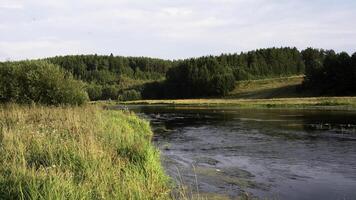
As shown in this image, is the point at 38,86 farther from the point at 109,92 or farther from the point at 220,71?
the point at 109,92

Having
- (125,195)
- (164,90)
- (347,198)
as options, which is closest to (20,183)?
(125,195)

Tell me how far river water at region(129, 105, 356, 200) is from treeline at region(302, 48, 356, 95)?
62679mm

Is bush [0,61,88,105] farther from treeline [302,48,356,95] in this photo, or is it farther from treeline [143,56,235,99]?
treeline [143,56,235,99]

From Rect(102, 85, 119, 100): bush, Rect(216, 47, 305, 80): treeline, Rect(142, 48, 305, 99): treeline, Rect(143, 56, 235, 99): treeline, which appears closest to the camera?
Rect(143, 56, 235, 99): treeline

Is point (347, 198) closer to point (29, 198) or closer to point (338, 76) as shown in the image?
point (29, 198)

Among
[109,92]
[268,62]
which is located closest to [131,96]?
[109,92]

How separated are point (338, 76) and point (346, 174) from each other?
280ft

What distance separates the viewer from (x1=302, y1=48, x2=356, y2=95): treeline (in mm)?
97562

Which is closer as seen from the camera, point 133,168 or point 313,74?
point 133,168

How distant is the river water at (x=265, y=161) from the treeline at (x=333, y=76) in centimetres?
6268

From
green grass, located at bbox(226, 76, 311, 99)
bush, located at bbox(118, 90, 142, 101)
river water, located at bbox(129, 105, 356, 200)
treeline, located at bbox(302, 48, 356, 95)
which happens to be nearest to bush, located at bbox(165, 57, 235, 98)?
green grass, located at bbox(226, 76, 311, 99)

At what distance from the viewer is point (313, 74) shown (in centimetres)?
10750

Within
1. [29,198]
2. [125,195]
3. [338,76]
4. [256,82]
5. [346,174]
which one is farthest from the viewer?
[256,82]

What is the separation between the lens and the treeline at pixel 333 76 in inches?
3841
